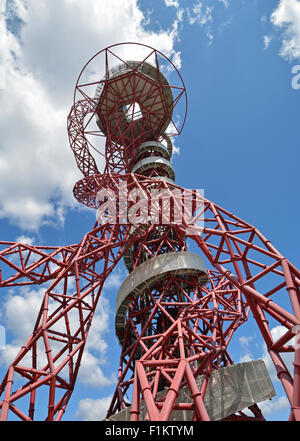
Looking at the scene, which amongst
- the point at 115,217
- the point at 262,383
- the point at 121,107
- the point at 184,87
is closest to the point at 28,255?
the point at 115,217

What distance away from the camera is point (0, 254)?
18016 mm

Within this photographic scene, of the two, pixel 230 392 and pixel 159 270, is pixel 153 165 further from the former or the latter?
pixel 230 392

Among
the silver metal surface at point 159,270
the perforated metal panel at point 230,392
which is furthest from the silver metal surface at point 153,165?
the perforated metal panel at point 230,392

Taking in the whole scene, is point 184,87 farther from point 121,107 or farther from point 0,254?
point 0,254

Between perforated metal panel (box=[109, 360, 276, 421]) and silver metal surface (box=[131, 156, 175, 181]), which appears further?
silver metal surface (box=[131, 156, 175, 181])

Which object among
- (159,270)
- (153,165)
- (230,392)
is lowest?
(230,392)

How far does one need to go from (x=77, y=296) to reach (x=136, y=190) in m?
8.01

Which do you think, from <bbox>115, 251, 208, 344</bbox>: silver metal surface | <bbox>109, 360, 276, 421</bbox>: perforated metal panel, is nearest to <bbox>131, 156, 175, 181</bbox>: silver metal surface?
<bbox>115, 251, 208, 344</bbox>: silver metal surface

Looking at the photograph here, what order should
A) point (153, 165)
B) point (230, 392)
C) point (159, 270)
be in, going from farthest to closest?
point (153, 165) → point (159, 270) → point (230, 392)

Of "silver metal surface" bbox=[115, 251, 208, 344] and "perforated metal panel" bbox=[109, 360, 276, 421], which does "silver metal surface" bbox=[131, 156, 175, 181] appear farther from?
"perforated metal panel" bbox=[109, 360, 276, 421]

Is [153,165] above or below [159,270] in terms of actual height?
above

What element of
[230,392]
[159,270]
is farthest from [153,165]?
[230,392]

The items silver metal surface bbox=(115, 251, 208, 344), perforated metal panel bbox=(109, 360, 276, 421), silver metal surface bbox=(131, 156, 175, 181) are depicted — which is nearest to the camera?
perforated metal panel bbox=(109, 360, 276, 421)
